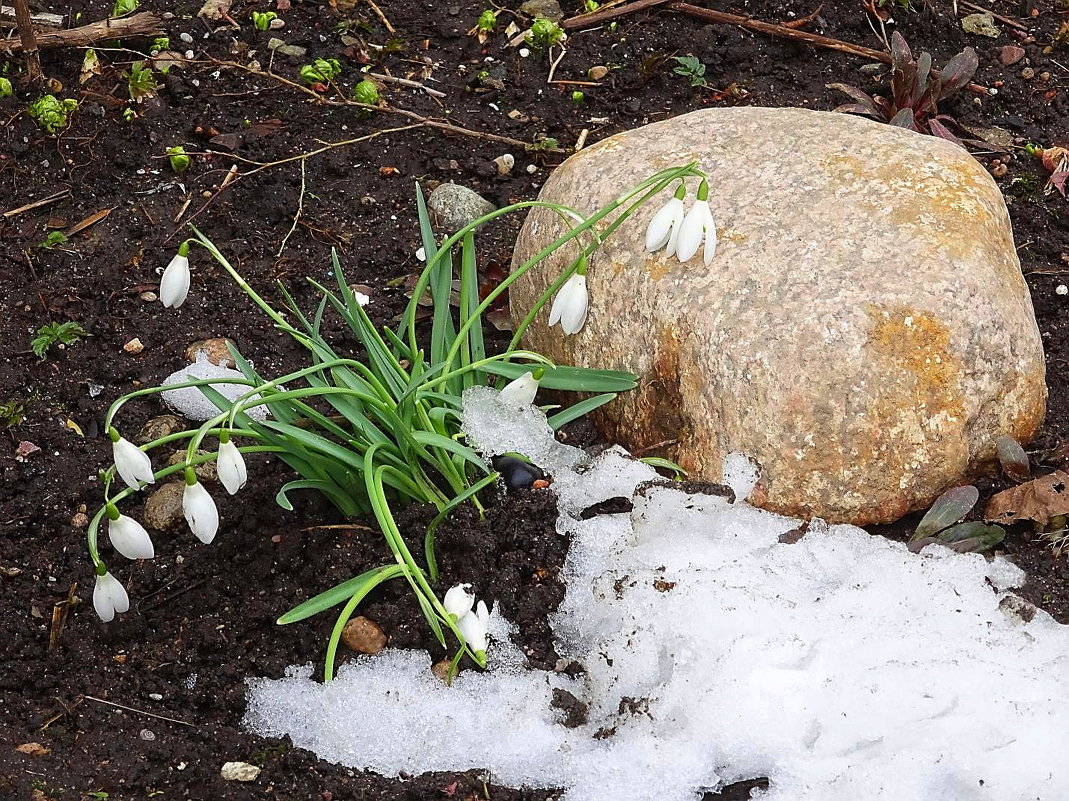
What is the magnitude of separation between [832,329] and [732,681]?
30.4 inches

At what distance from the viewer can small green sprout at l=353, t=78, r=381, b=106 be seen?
3627 millimetres

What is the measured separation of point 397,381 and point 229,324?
0.87 meters

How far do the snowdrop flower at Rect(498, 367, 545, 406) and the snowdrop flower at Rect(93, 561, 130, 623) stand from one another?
765 mm

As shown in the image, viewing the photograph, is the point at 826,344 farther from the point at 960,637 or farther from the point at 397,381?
the point at 397,381

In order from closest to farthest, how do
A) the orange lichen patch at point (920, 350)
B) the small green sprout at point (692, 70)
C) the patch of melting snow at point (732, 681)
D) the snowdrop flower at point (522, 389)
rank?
1. the patch of melting snow at point (732, 681)
2. the snowdrop flower at point (522, 389)
3. the orange lichen patch at point (920, 350)
4. the small green sprout at point (692, 70)

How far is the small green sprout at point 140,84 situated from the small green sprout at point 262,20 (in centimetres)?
44

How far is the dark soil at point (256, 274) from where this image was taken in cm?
212

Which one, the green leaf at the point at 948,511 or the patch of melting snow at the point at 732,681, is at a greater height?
the green leaf at the point at 948,511

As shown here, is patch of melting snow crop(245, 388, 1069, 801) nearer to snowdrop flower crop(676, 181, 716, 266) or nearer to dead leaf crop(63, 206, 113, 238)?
snowdrop flower crop(676, 181, 716, 266)

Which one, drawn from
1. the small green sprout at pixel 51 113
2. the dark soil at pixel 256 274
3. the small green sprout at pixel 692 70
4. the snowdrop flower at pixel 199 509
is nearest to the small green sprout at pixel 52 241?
the dark soil at pixel 256 274

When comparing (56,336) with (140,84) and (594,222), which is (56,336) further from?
(594,222)

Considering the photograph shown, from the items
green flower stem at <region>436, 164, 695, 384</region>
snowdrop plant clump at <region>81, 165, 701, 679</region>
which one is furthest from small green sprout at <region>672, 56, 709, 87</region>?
green flower stem at <region>436, 164, 695, 384</region>

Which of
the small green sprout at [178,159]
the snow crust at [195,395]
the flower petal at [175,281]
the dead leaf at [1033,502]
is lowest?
the snow crust at [195,395]

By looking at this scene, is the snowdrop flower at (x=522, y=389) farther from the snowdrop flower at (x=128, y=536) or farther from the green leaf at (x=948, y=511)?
the green leaf at (x=948, y=511)
